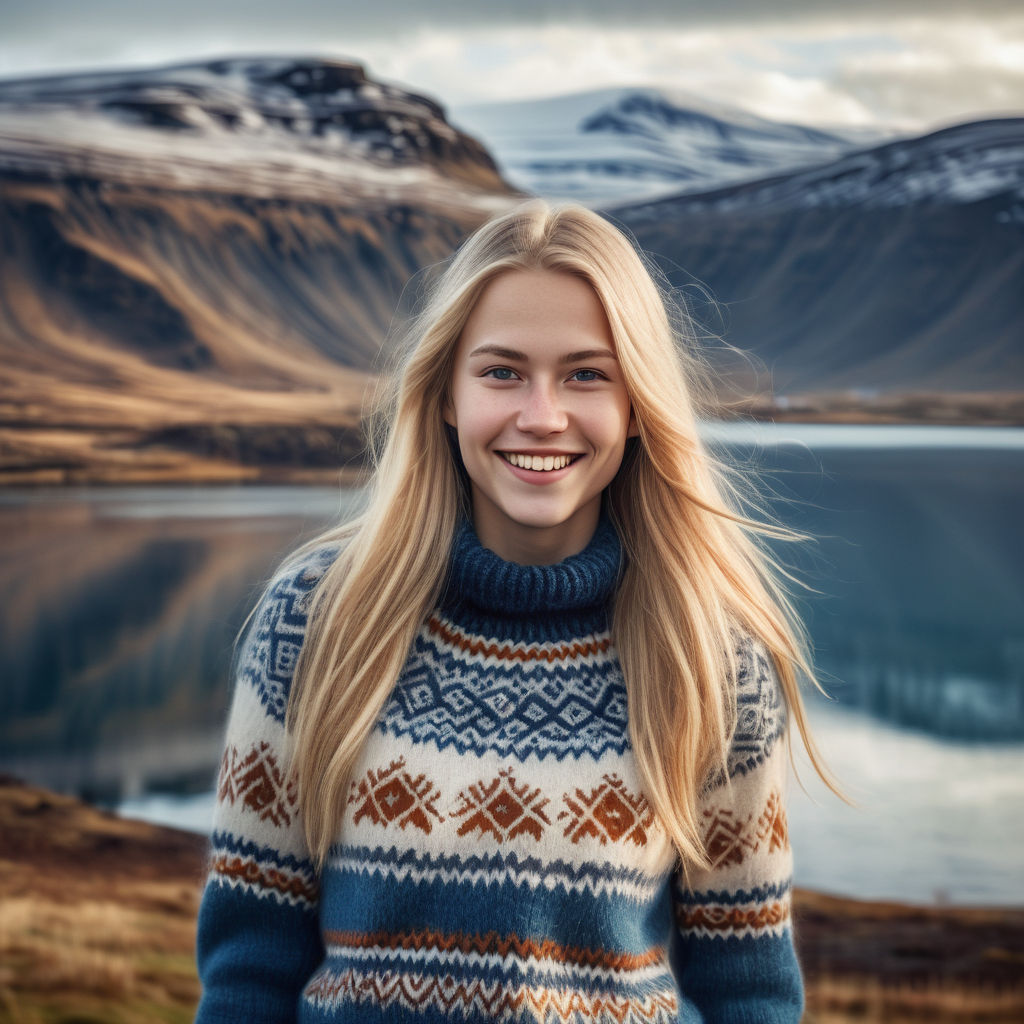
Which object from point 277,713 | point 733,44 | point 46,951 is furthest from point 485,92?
point 277,713

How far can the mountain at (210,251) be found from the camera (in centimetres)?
524

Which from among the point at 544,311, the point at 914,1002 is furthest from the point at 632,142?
the point at 544,311

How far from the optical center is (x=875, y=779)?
5027 millimetres

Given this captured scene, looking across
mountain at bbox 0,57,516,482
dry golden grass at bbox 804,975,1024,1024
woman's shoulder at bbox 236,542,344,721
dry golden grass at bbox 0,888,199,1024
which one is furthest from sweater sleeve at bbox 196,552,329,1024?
mountain at bbox 0,57,516,482

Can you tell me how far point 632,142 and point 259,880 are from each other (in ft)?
15.3

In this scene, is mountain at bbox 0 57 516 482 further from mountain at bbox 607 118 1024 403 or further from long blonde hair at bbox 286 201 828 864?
long blonde hair at bbox 286 201 828 864

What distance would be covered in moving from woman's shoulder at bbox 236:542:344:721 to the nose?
0.30m

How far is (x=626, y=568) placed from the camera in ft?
4.18

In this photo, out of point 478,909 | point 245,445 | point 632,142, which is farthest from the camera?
point 245,445

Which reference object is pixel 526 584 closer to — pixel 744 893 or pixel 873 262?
pixel 744 893

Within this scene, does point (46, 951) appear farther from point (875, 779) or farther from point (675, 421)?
point (675, 421)

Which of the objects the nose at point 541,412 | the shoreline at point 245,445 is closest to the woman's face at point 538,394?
the nose at point 541,412

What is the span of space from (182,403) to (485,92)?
212cm

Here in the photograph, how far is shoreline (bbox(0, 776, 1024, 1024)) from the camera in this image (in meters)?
4.09
